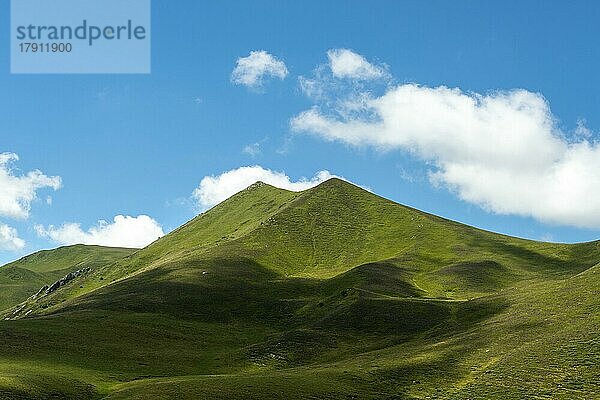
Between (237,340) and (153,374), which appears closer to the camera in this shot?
(153,374)

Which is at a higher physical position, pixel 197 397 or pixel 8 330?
pixel 8 330

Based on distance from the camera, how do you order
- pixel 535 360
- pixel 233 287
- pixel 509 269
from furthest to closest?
1. pixel 509 269
2. pixel 233 287
3. pixel 535 360

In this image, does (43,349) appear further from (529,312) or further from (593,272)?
(593,272)

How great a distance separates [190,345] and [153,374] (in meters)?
23.3

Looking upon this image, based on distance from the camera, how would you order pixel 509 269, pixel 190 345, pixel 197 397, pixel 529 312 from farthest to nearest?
pixel 509 269
pixel 190 345
pixel 529 312
pixel 197 397

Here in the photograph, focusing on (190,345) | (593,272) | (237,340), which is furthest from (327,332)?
(593,272)

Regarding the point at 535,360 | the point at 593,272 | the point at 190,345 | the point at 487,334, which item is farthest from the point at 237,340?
the point at 593,272

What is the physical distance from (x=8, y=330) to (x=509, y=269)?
155 m

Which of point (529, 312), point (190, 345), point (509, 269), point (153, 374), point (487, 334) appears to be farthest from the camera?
point (509, 269)

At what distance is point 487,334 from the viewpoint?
87250 millimetres

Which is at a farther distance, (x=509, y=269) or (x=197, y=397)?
(x=509, y=269)

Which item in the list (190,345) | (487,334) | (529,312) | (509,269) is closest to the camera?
(487,334)

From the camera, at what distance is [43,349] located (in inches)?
3349

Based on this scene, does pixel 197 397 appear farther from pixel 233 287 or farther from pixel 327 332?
pixel 233 287
